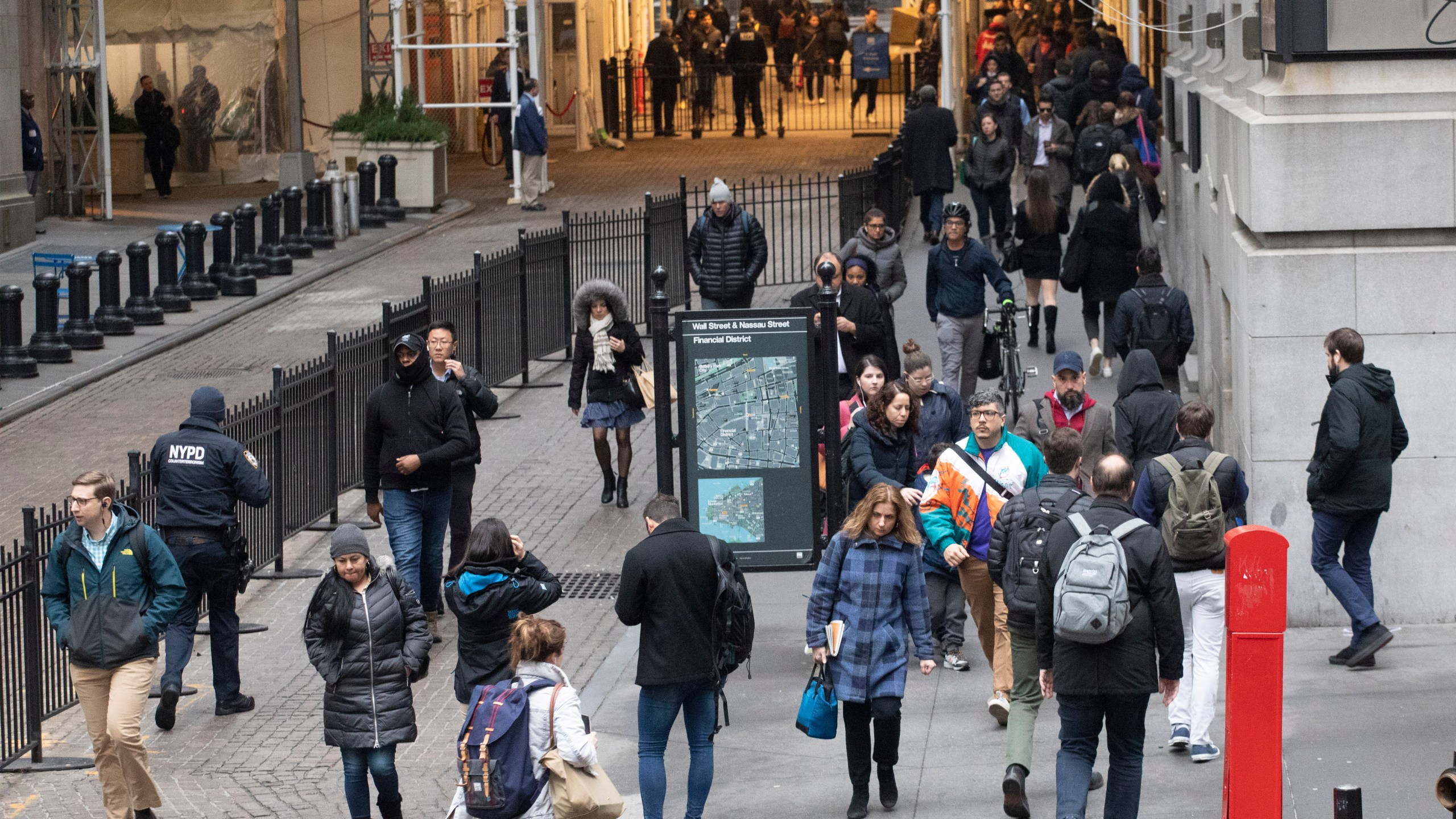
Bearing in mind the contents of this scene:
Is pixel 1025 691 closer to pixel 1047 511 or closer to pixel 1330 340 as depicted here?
pixel 1047 511

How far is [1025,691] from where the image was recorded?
7965 millimetres

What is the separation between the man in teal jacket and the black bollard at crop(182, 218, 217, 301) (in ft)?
42.7

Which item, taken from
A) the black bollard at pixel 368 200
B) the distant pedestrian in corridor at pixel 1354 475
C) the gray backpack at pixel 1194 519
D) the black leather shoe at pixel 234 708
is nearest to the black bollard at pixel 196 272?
the black bollard at pixel 368 200

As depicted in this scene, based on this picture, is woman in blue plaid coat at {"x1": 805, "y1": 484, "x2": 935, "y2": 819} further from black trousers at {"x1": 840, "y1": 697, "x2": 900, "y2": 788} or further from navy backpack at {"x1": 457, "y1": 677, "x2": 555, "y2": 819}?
navy backpack at {"x1": 457, "y1": 677, "x2": 555, "y2": 819}

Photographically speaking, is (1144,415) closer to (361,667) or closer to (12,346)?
(361,667)

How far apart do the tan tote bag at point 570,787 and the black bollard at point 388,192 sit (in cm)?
1961

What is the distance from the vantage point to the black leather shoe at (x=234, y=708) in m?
9.75

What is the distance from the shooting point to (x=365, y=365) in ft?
45.2

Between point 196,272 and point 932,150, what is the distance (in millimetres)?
8286

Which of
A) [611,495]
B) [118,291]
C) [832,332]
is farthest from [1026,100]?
[832,332]

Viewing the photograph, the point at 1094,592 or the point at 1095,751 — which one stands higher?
the point at 1094,592

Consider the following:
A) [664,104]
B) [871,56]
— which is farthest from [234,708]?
[871,56]

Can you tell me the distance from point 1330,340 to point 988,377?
16.3ft

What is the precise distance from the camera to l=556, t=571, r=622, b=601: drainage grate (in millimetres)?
11727
